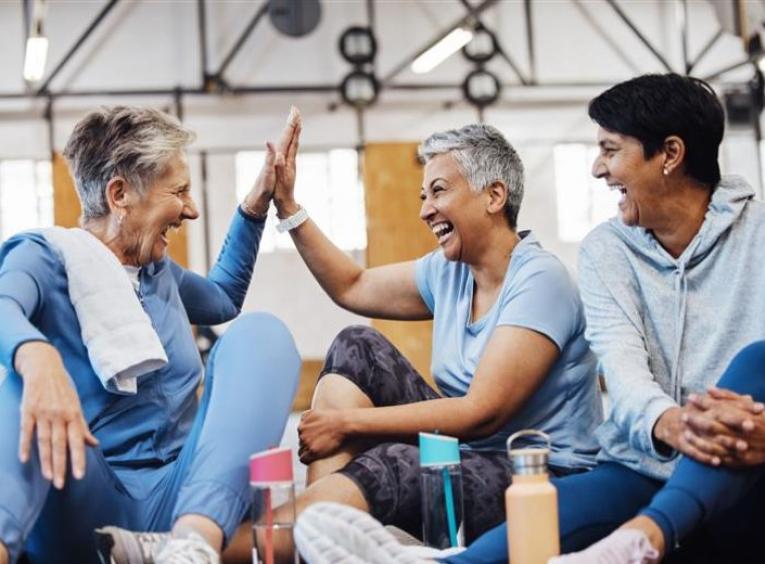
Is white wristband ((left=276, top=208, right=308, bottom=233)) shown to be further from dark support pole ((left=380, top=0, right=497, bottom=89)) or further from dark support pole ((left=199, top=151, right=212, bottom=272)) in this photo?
dark support pole ((left=199, top=151, right=212, bottom=272))

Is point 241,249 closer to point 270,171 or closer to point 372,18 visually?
point 270,171

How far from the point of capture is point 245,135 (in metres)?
11.4

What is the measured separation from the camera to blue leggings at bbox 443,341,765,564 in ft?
6.18

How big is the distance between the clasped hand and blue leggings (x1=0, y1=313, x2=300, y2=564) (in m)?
0.68

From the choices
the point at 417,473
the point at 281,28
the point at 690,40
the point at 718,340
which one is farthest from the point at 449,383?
the point at 690,40

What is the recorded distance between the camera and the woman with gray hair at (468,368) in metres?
2.42

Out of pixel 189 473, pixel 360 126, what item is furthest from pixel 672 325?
pixel 360 126

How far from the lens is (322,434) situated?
245 cm

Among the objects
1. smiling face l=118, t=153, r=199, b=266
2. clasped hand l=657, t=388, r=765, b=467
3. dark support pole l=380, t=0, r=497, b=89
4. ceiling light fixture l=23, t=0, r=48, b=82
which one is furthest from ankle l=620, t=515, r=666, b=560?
dark support pole l=380, t=0, r=497, b=89

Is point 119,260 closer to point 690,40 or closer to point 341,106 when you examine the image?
point 341,106

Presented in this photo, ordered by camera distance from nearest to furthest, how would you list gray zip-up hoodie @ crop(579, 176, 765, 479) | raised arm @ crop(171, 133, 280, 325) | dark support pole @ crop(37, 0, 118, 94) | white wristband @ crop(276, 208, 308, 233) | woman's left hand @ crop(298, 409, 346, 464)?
gray zip-up hoodie @ crop(579, 176, 765, 479)
woman's left hand @ crop(298, 409, 346, 464)
raised arm @ crop(171, 133, 280, 325)
white wristband @ crop(276, 208, 308, 233)
dark support pole @ crop(37, 0, 118, 94)

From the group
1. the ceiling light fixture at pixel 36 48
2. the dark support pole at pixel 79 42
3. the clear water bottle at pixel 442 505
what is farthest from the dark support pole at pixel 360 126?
the clear water bottle at pixel 442 505

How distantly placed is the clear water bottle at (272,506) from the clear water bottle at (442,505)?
267mm

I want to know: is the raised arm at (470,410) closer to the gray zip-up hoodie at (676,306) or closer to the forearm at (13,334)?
the gray zip-up hoodie at (676,306)
